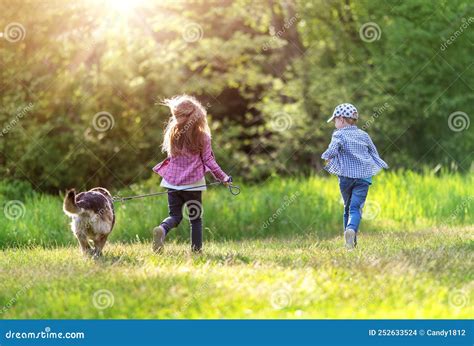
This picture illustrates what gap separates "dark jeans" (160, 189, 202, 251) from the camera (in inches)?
316

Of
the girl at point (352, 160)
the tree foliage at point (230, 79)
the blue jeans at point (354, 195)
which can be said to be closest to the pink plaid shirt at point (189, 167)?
the girl at point (352, 160)

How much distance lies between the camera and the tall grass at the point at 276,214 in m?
10.5

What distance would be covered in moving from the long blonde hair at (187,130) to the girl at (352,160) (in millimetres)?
1406

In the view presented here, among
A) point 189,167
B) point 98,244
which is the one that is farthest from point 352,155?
point 98,244

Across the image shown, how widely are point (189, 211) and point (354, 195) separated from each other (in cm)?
184

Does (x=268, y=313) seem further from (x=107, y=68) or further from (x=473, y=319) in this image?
(x=107, y=68)

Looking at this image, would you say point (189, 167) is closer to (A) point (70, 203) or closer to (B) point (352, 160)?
(A) point (70, 203)

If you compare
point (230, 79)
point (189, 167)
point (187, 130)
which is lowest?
point (189, 167)

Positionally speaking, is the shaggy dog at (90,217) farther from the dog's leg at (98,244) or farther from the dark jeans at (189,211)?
the dark jeans at (189,211)

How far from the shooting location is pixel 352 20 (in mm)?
17172

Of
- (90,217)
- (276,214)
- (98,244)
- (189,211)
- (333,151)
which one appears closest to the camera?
(90,217)

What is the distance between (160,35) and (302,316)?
39.6 ft

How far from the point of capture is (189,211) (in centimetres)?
802

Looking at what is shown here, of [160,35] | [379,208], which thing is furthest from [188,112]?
[160,35]
